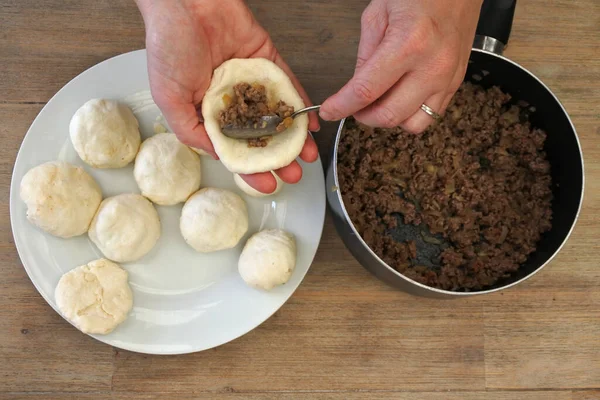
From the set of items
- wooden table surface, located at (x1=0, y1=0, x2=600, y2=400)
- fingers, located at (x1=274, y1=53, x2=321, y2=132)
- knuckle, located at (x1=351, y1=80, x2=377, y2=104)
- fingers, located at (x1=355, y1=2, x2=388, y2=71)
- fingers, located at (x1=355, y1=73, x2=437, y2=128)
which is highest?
fingers, located at (x1=355, y1=2, x2=388, y2=71)

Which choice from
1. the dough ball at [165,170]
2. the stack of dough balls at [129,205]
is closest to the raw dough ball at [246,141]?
the stack of dough balls at [129,205]

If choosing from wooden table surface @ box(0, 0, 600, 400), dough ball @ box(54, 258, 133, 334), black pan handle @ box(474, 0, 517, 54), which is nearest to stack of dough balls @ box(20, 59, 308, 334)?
dough ball @ box(54, 258, 133, 334)

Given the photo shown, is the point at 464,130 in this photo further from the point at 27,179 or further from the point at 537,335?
the point at 27,179

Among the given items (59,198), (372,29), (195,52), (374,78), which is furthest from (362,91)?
(59,198)

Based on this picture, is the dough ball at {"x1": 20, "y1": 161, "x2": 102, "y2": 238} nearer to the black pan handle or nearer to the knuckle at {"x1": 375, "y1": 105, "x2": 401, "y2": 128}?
the knuckle at {"x1": 375, "y1": 105, "x2": 401, "y2": 128}

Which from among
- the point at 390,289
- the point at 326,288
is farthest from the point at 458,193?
the point at 326,288

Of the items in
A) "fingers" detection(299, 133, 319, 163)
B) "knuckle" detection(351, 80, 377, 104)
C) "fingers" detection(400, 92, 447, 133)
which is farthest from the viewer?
"fingers" detection(299, 133, 319, 163)

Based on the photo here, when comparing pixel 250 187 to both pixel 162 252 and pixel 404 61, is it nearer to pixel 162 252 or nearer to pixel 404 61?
pixel 162 252

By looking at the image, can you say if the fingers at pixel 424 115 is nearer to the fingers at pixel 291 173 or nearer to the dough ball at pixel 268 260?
the fingers at pixel 291 173
